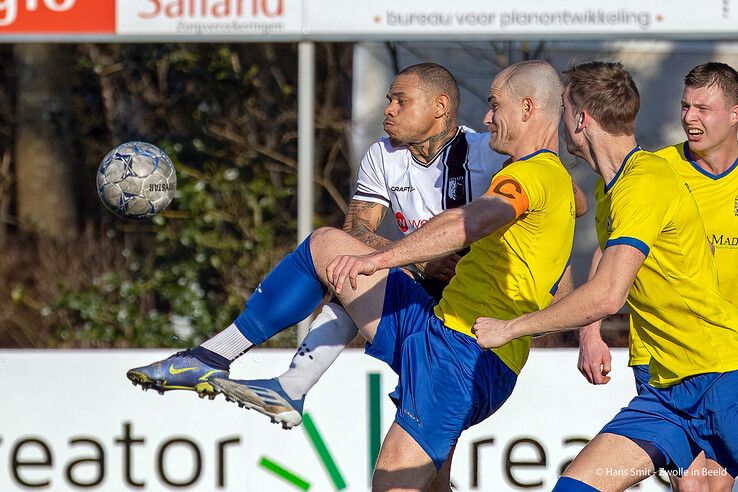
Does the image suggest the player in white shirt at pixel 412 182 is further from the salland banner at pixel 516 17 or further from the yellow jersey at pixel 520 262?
the salland banner at pixel 516 17

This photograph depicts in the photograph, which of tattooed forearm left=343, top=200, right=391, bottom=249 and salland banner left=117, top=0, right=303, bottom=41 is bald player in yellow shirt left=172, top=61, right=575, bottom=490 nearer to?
tattooed forearm left=343, top=200, right=391, bottom=249

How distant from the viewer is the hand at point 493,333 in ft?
10.0

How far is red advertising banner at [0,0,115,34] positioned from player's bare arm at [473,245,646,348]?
374cm

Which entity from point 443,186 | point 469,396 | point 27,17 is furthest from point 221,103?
point 469,396

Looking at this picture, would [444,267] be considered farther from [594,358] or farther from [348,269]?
[348,269]

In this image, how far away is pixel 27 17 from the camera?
20.2 ft

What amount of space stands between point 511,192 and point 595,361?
842mm

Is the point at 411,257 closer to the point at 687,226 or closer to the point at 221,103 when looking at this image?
the point at 687,226

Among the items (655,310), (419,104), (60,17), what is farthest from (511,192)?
(60,17)

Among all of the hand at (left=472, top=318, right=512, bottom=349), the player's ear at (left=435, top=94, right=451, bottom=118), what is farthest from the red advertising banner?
the hand at (left=472, top=318, right=512, bottom=349)

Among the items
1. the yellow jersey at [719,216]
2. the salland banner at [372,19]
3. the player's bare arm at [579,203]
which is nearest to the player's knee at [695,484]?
the yellow jersey at [719,216]

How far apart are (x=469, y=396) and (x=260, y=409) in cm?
72

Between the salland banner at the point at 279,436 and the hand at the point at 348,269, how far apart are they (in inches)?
87.9

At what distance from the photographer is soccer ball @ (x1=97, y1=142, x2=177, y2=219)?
4.63 metres
